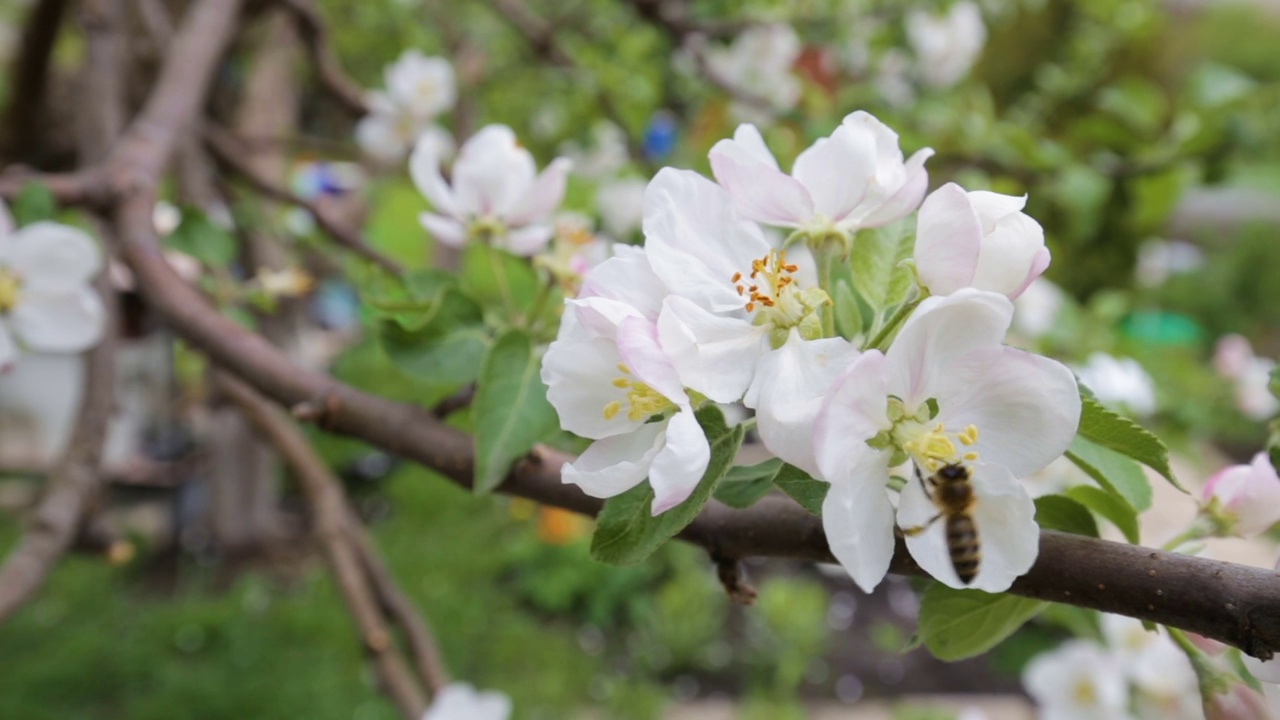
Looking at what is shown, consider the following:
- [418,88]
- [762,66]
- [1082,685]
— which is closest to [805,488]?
[1082,685]

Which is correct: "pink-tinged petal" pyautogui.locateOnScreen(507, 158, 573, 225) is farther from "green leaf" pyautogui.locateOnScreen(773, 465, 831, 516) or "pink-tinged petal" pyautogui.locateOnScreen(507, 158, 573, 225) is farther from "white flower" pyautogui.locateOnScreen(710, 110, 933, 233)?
"green leaf" pyautogui.locateOnScreen(773, 465, 831, 516)

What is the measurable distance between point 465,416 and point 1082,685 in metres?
0.95

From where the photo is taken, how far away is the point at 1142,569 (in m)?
0.42

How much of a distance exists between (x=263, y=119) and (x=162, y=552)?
68.3 inches

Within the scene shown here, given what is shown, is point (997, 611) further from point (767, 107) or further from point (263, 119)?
point (263, 119)

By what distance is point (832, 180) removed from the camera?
48 centimetres

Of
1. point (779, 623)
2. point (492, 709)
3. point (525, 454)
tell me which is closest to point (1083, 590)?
point (525, 454)

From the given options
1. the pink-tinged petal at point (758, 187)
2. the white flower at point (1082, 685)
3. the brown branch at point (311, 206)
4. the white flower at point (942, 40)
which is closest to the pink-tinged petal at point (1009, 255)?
the pink-tinged petal at point (758, 187)

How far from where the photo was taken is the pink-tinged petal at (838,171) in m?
0.47

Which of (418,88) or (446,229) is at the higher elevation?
(446,229)

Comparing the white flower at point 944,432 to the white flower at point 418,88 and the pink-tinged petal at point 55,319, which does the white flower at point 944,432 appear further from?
the white flower at point 418,88

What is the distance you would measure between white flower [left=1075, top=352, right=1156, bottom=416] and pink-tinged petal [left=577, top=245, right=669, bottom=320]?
1.30 metres

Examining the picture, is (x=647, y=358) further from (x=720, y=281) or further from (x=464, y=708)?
(x=464, y=708)

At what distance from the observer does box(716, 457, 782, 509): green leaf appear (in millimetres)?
462
